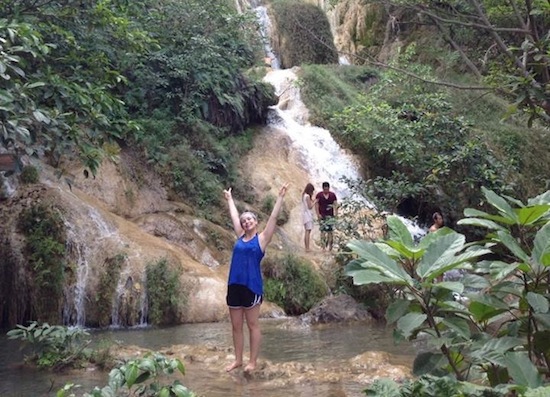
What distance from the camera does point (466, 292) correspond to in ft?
9.11

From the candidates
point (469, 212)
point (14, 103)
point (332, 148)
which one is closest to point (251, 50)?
point (332, 148)

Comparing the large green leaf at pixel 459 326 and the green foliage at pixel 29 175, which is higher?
the green foliage at pixel 29 175

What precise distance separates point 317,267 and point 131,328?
13.0 ft

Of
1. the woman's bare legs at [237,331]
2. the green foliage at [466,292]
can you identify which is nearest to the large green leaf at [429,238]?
the green foliage at [466,292]

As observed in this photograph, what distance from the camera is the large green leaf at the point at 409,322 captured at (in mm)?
2486

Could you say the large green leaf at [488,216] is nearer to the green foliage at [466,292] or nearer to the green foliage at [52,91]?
the green foliage at [466,292]

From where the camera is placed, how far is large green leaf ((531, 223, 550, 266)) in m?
2.50

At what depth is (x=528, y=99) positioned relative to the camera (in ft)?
15.9

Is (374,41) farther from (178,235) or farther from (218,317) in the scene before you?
(218,317)

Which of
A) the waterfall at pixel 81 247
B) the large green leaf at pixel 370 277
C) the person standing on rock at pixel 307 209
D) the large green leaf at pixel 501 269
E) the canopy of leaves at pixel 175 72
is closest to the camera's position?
the large green leaf at pixel 370 277

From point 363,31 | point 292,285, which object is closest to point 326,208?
point 292,285

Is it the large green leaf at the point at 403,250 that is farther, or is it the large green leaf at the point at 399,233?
the large green leaf at the point at 399,233

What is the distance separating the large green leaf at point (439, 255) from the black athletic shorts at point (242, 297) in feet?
12.7

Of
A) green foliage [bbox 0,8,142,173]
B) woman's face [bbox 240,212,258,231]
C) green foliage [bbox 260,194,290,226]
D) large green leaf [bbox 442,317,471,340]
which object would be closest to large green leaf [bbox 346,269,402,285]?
large green leaf [bbox 442,317,471,340]
